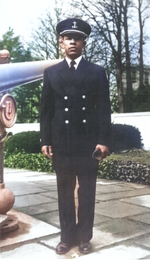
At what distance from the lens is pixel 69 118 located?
244cm

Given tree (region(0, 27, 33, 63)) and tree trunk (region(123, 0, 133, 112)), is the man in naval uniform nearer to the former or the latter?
tree trunk (region(123, 0, 133, 112))

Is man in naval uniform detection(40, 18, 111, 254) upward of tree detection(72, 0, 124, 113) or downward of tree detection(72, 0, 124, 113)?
downward

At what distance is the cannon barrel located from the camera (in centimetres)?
271

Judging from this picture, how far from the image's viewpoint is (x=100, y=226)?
115 inches

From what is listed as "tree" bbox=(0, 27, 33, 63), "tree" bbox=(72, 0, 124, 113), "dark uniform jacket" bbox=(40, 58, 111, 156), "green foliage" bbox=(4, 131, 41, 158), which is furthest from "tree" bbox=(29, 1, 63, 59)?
"green foliage" bbox=(4, 131, 41, 158)

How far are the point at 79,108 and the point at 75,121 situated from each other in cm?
10

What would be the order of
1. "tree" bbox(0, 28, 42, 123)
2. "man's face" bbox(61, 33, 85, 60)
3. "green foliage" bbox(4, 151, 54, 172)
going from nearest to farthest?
"man's face" bbox(61, 33, 85, 60)
"tree" bbox(0, 28, 42, 123)
"green foliage" bbox(4, 151, 54, 172)

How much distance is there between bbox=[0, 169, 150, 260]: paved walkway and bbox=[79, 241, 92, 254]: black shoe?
0.04 meters

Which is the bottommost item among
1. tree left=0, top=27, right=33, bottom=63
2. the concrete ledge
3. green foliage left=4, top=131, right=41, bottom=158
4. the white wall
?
the concrete ledge

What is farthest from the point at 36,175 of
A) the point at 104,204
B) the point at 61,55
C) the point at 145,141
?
the point at 61,55

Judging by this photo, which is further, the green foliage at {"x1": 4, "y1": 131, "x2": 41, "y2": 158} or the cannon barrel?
the green foliage at {"x1": 4, "y1": 131, "x2": 41, "y2": 158}

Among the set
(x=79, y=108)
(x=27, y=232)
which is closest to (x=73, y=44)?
(x=79, y=108)

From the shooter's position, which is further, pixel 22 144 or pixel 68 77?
pixel 22 144

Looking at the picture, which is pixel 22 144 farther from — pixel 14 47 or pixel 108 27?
pixel 108 27
